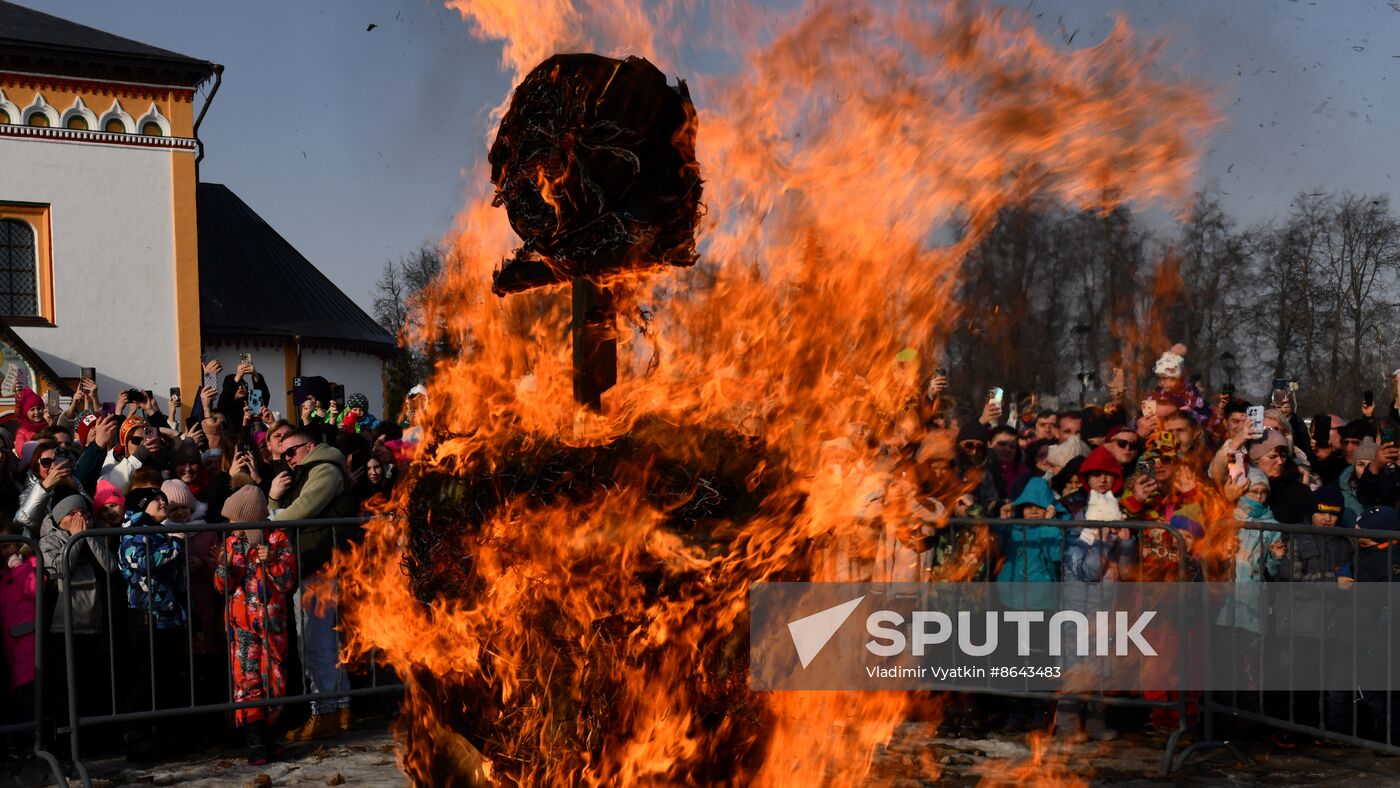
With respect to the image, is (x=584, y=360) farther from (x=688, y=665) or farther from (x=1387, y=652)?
(x=1387, y=652)

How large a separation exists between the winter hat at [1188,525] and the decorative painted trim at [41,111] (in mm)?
23511

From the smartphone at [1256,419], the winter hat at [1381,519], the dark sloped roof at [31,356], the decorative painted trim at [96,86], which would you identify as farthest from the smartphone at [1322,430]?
the decorative painted trim at [96,86]

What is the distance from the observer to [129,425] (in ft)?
31.2

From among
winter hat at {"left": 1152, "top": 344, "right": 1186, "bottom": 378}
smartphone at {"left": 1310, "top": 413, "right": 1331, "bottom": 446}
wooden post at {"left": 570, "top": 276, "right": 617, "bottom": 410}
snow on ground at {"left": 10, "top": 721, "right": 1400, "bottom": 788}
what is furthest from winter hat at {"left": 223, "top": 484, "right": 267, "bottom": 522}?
smartphone at {"left": 1310, "top": 413, "right": 1331, "bottom": 446}

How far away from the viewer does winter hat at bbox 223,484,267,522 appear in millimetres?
7688

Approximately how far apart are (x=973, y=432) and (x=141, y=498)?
582 cm

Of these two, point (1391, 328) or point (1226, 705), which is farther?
point (1391, 328)

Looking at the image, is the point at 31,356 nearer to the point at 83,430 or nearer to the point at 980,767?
the point at 83,430

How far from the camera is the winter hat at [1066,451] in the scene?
8.77 m

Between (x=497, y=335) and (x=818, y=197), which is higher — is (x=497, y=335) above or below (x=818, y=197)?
below

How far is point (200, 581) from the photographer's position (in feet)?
24.6

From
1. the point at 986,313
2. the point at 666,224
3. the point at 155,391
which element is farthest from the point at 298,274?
the point at 666,224

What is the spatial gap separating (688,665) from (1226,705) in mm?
4692

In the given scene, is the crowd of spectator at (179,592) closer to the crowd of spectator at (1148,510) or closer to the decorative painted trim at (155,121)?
the crowd of spectator at (1148,510)
